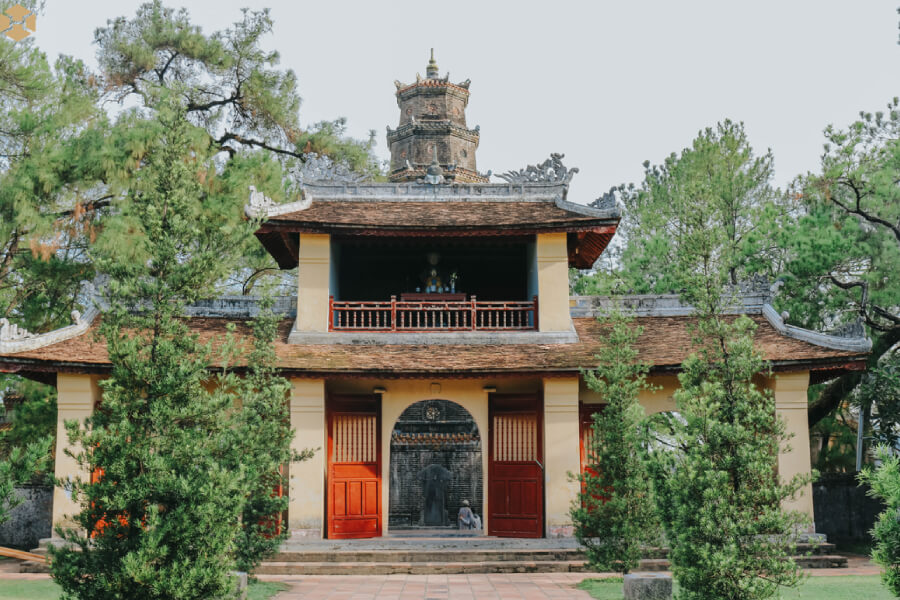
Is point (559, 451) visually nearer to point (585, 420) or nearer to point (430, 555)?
point (585, 420)

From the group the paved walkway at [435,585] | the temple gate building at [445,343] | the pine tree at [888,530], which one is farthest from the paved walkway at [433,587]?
the pine tree at [888,530]

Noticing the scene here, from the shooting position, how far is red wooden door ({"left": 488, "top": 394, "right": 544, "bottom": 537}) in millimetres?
14352

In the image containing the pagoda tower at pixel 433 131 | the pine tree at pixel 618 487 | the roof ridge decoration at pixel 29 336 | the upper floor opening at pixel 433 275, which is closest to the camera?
the pine tree at pixel 618 487

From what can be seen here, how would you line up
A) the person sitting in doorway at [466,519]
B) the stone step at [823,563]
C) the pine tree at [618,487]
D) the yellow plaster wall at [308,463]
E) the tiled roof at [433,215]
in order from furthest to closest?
the person sitting in doorway at [466,519], the tiled roof at [433,215], the yellow plaster wall at [308,463], the stone step at [823,563], the pine tree at [618,487]

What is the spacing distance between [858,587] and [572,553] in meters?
3.91

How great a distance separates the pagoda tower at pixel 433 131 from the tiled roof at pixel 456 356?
15.5 m

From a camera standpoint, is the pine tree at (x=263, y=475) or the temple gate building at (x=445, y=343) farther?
the temple gate building at (x=445, y=343)

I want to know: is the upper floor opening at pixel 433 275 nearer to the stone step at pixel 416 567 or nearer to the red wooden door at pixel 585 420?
the red wooden door at pixel 585 420

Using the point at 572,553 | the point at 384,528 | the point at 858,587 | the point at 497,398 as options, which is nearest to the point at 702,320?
the point at 858,587

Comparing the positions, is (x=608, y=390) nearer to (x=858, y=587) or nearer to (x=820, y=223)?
(x=858, y=587)

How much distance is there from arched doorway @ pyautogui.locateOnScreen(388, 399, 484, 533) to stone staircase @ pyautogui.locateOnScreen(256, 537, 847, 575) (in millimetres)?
8887

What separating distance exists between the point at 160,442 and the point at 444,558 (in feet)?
20.9

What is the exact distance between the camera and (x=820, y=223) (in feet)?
54.6

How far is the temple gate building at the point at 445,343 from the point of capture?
13.8 m
